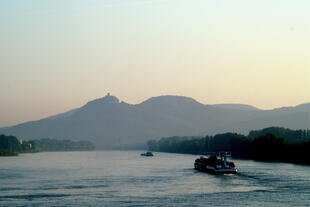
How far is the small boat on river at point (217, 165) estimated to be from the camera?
2376 inches

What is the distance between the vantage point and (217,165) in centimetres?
6366

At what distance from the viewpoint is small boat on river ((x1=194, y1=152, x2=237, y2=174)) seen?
60.4 metres

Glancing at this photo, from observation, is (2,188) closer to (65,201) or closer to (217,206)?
(65,201)

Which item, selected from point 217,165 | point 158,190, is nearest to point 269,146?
point 217,165

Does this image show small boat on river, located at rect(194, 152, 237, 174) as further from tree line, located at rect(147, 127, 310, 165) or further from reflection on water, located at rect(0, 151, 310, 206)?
tree line, located at rect(147, 127, 310, 165)

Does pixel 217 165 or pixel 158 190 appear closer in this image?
pixel 158 190

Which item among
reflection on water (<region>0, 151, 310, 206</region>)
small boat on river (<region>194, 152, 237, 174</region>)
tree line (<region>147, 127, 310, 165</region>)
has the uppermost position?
tree line (<region>147, 127, 310, 165</region>)

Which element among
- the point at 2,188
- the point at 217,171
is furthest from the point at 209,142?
the point at 2,188

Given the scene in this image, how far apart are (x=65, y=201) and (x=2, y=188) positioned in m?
9.46

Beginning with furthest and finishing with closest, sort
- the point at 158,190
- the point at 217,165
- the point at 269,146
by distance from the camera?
the point at 269,146 < the point at 217,165 < the point at 158,190

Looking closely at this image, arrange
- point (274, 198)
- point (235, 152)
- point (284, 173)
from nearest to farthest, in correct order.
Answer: point (274, 198) < point (284, 173) < point (235, 152)

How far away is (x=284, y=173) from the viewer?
5741cm

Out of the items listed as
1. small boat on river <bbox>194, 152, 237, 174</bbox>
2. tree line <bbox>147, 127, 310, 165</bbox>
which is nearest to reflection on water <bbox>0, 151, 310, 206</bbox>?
small boat on river <bbox>194, 152, 237, 174</bbox>

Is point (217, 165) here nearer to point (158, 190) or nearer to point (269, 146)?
point (158, 190)
